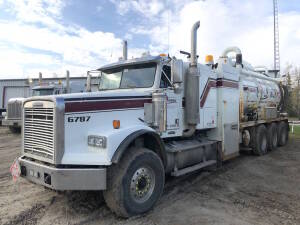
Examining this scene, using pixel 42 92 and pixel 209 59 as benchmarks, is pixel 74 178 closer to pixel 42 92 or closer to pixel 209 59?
pixel 209 59

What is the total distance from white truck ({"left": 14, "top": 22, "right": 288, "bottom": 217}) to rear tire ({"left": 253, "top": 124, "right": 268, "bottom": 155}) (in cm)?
190

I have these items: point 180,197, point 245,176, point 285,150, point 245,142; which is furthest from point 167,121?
point 285,150

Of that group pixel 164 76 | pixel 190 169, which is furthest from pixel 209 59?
pixel 190 169

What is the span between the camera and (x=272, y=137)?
35.3 feet

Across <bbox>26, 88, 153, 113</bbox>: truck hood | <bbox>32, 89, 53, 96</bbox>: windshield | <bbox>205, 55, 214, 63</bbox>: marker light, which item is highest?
<bbox>205, 55, 214, 63</bbox>: marker light

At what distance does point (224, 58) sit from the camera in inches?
320

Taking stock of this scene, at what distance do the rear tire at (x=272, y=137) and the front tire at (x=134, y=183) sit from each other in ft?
24.6

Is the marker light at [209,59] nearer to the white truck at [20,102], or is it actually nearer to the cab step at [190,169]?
the cab step at [190,169]

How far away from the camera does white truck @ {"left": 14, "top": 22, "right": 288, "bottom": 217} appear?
12.4ft

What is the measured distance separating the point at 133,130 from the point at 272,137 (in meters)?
8.54

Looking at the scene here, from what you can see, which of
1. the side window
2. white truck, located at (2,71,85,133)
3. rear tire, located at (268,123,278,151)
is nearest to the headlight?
the side window

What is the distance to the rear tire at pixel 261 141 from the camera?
9297mm

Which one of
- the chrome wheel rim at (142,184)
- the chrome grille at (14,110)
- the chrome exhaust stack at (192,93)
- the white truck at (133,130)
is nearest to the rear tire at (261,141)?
the white truck at (133,130)

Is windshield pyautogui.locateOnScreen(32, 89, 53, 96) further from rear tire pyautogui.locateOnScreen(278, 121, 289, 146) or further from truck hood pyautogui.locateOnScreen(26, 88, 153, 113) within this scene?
rear tire pyautogui.locateOnScreen(278, 121, 289, 146)
